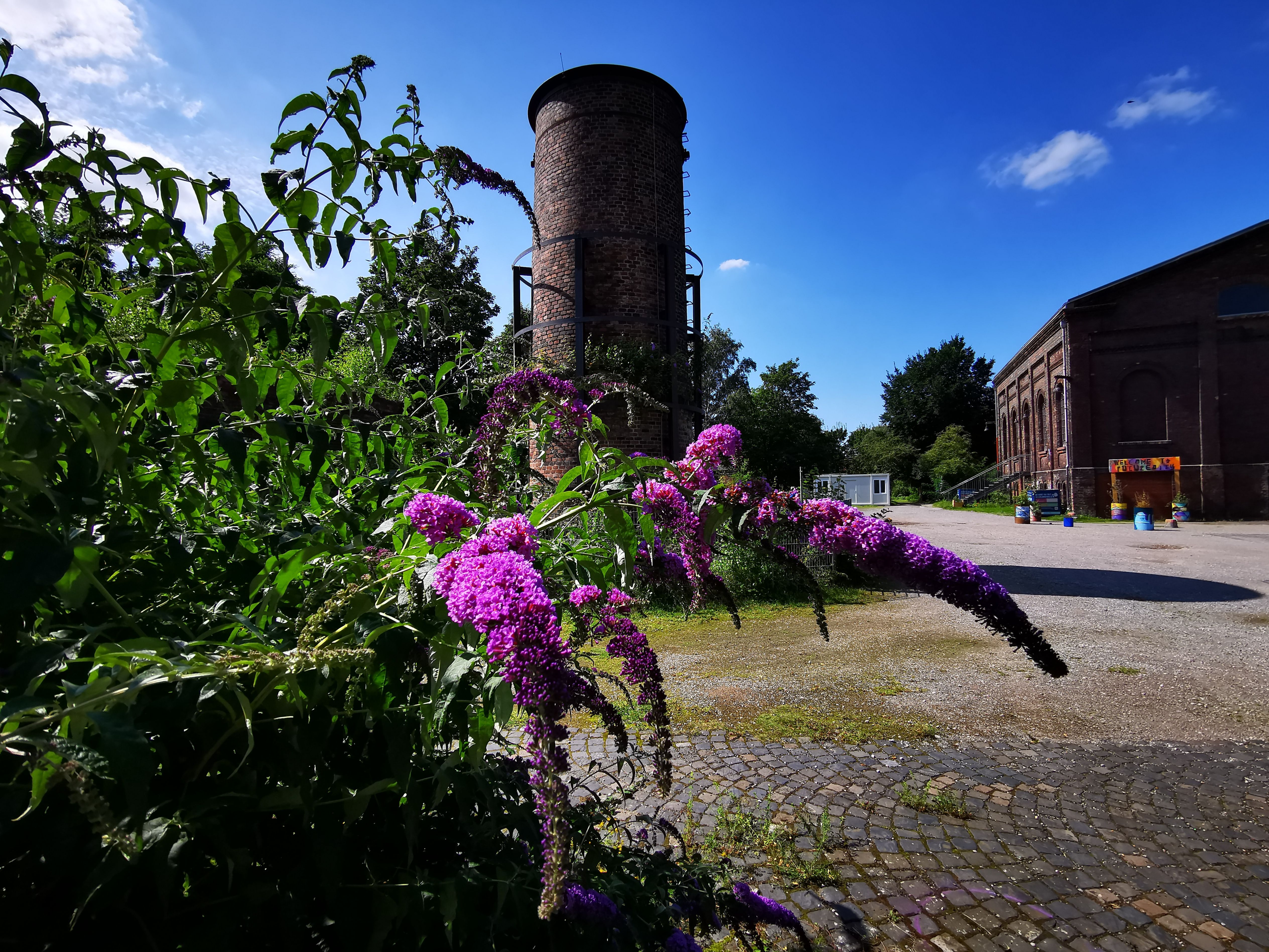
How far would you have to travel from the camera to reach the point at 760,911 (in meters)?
1.88

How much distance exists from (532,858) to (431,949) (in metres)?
0.42

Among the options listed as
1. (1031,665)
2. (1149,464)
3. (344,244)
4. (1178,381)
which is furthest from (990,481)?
(344,244)

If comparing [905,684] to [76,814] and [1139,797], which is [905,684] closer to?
[1139,797]

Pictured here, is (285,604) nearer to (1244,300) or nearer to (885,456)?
(1244,300)

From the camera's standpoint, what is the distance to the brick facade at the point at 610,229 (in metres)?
14.3

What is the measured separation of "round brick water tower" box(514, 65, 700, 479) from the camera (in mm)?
14266

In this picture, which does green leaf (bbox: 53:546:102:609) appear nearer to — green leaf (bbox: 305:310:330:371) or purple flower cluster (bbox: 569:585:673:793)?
green leaf (bbox: 305:310:330:371)

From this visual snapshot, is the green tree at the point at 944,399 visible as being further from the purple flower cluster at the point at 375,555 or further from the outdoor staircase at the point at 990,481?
the purple flower cluster at the point at 375,555

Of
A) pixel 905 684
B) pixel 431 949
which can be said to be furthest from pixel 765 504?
pixel 905 684

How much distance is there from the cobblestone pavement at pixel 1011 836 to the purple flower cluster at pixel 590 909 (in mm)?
1917

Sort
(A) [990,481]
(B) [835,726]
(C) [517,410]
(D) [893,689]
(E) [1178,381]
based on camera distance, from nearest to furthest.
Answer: (C) [517,410]
(B) [835,726]
(D) [893,689]
(E) [1178,381]
(A) [990,481]

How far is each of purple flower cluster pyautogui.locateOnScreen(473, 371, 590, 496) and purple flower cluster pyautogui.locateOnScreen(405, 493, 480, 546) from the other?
0.43 meters

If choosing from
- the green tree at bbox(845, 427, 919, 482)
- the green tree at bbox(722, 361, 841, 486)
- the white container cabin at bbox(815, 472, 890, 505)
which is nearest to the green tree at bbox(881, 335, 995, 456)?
the green tree at bbox(845, 427, 919, 482)

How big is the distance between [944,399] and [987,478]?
52.0ft
